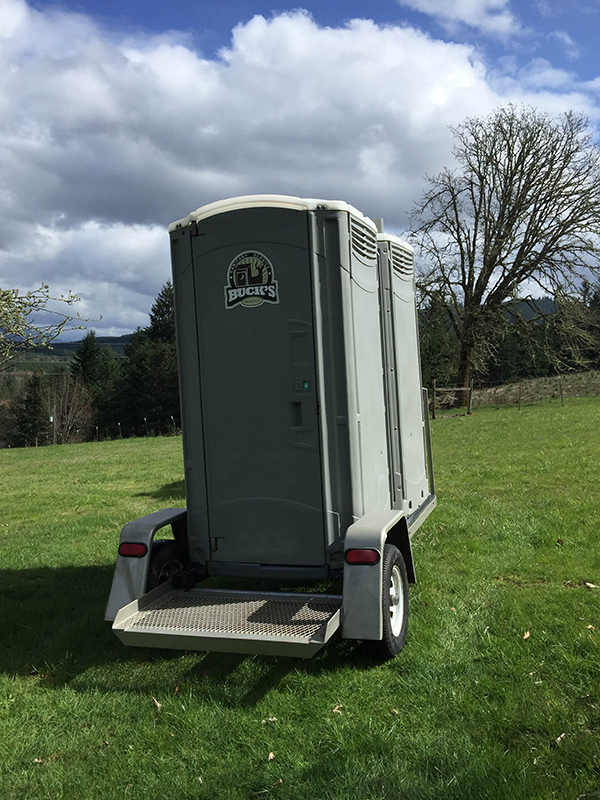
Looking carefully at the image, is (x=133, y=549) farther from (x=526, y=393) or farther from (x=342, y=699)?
(x=526, y=393)

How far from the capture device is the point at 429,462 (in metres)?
6.81

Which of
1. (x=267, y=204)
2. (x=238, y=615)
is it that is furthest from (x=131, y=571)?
(x=267, y=204)

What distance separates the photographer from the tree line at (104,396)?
180 ft

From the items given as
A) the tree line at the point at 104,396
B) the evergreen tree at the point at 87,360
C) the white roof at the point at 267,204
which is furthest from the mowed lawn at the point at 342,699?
the evergreen tree at the point at 87,360

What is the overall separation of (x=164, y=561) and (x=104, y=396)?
58275 mm

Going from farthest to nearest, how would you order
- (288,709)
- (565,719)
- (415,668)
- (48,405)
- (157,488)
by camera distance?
(48,405) → (157,488) → (415,668) → (288,709) → (565,719)

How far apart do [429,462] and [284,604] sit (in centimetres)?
282

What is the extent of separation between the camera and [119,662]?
4.56 m

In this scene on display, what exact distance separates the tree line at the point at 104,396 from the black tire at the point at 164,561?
47.7 meters

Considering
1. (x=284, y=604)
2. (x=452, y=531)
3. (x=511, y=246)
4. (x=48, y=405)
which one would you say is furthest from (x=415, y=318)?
(x=48, y=405)

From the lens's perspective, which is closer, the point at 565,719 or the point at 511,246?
the point at 565,719

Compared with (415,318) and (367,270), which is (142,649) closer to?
(367,270)

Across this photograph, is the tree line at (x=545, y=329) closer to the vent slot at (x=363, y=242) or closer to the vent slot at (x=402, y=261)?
the vent slot at (x=402, y=261)

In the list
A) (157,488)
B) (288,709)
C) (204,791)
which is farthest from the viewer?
(157,488)
